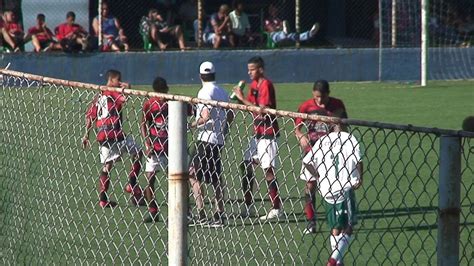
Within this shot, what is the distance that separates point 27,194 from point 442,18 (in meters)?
26.9

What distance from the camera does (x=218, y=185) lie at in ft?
20.6

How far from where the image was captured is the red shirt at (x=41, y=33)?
93.2 ft

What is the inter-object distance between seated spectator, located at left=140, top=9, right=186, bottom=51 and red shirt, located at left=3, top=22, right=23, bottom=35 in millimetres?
3250

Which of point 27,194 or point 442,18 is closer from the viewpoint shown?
point 27,194

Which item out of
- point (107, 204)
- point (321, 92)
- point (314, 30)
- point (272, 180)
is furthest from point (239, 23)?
point (272, 180)

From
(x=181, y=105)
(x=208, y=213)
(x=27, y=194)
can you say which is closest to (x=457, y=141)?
(x=181, y=105)

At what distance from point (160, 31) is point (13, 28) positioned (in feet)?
12.4

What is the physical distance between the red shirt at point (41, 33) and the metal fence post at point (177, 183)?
23.7 meters

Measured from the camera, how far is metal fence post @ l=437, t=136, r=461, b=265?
13.8ft

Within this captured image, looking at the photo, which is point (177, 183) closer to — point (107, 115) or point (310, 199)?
point (310, 199)

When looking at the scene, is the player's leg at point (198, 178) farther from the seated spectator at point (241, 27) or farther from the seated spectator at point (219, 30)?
the seated spectator at point (241, 27)

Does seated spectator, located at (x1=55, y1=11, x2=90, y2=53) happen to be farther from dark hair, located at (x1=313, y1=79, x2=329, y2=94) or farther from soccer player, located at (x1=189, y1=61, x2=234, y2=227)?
soccer player, located at (x1=189, y1=61, x2=234, y2=227)

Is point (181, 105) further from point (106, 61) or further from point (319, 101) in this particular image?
point (106, 61)

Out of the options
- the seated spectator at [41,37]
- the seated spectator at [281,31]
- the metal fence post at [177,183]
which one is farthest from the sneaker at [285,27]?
the metal fence post at [177,183]
